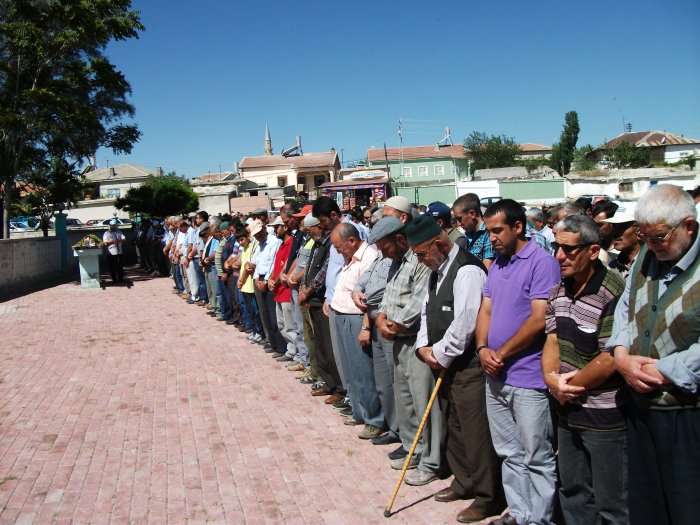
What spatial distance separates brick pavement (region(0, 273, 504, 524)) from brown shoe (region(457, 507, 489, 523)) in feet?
0.28

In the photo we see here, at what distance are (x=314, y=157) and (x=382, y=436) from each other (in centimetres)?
6533

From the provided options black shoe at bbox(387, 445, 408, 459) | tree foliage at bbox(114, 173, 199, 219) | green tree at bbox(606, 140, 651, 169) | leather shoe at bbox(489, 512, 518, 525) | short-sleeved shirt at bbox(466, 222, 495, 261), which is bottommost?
black shoe at bbox(387, 445, 408, 459)

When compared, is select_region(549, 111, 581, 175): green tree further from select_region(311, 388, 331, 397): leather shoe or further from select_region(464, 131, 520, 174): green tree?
select_region(311, 388, 331, 397): leather shoe

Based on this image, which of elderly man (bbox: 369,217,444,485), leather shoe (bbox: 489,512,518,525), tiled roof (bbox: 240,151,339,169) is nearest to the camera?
leather shoe (bbox: 489,512,518,525)

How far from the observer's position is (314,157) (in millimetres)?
69125

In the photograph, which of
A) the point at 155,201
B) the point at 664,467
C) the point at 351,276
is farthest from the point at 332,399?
the point at 155,201

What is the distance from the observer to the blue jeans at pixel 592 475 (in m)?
3.10

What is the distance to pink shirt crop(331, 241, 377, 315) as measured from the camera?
5.73 m

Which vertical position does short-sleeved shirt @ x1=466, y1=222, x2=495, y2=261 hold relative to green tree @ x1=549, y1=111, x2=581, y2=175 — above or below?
below

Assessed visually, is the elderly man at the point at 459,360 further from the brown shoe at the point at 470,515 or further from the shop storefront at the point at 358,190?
the shop storefront at the point at 358,190

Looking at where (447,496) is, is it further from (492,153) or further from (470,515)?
(492,153)

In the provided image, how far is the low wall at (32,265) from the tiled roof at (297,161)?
152ft

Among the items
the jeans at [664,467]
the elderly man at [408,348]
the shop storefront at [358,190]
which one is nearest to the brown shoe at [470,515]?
the elderly man at [408,348]

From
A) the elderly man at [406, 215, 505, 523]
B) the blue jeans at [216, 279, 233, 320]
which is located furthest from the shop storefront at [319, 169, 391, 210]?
the elderly man at [406, 215, 505, 523]
